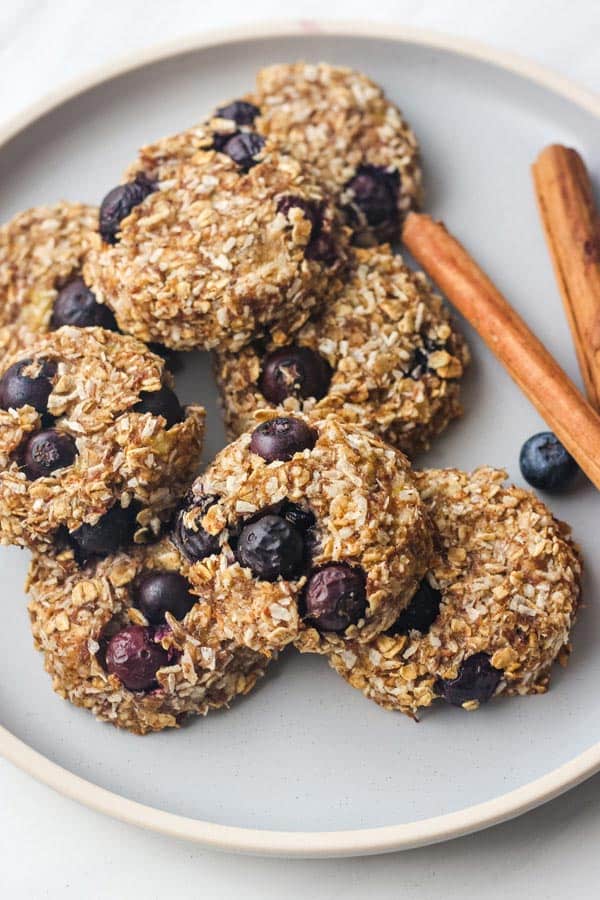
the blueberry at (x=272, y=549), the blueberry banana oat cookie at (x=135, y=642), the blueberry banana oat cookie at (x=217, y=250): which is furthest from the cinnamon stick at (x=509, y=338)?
the blueberry banana oat cookie at (x=135, y=642)

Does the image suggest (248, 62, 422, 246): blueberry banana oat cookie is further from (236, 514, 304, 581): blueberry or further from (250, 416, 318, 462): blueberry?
(236, 514, 304, 581): blueberry

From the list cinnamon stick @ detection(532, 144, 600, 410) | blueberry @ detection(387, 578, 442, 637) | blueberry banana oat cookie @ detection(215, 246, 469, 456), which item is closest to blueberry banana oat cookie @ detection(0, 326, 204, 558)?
blueberry banana oat cookie @ detection(215, 246, 469, 456)

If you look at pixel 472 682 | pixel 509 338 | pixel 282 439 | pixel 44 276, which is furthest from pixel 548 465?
pixel 44 276

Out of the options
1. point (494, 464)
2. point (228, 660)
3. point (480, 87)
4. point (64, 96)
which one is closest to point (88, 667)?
point (228, 660)

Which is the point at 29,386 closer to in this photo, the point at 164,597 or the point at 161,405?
the point at 161,405

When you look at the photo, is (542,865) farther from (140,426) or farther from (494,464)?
(140,426)

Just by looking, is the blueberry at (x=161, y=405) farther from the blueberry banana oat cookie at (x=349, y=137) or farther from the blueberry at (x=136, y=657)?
the blueberry banana oat cookie at (x=349, y=137)
